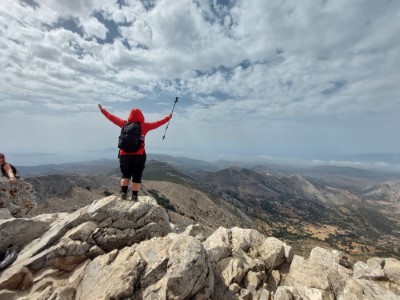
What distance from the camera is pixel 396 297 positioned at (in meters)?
13.3

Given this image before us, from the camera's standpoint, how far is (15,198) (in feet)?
61.1

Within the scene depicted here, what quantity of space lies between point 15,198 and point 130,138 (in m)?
11.1

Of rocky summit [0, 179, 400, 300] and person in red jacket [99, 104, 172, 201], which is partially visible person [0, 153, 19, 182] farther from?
person in red jacket [99, 104, 172, 201]

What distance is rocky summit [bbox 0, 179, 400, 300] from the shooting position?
462 inches

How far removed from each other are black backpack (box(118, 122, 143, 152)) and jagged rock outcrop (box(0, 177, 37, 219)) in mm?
9783

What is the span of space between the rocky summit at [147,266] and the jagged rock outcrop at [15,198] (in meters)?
0.25

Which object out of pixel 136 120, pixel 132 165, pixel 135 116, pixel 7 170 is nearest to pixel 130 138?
pixel 136 120

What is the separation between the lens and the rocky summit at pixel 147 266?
38.5 ft

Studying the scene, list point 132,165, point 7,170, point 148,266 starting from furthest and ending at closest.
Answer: point 7,170 < point 132,165 < point 148,266

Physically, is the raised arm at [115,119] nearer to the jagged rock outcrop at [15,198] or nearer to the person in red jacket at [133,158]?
the person in red jacket at [133,158]

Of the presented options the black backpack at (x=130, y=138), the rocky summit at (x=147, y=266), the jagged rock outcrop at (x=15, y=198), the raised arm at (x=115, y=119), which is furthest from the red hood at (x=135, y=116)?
the jagged rock outcrop at (x=15, y=198)

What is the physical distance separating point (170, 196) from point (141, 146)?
509 ft

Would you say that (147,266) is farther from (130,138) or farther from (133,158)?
(130,138)

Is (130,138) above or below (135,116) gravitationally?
below
